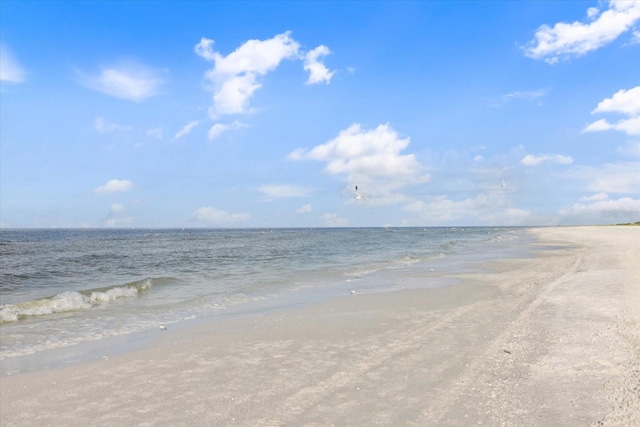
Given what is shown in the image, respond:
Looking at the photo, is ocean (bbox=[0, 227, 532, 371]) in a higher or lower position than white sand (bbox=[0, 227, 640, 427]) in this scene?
lower

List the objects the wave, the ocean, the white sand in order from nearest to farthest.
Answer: the white sand
the ocean
the wave

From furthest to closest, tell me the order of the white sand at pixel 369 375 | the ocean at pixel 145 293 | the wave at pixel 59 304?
1. the wave at pixel 59 304
2. the ocean at pixel 145 293
3. the white sand at pixel 369 375

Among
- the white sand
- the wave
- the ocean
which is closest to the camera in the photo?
the white sand

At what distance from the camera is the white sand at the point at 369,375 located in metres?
5.89

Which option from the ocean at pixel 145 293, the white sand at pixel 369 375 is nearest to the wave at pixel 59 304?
the ocean at pixel 145 293

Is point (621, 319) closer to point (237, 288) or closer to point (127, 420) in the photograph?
point (127, 420)

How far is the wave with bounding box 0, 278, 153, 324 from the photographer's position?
14.5 meters

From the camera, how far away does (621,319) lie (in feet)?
34.3

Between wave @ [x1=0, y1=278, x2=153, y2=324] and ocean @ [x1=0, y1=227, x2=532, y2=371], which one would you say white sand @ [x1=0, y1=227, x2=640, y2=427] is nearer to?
ocean @ [x1=0, y1=227, x2=532, y2=371]

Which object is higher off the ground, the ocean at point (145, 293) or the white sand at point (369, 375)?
the white sand at point (369, 375)

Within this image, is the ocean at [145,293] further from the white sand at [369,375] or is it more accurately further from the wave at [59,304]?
the white sand at [369,375]

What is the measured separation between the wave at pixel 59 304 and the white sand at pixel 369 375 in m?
6.52

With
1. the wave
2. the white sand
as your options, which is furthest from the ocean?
the white sand

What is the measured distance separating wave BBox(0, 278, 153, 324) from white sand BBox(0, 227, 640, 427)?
652 cm
